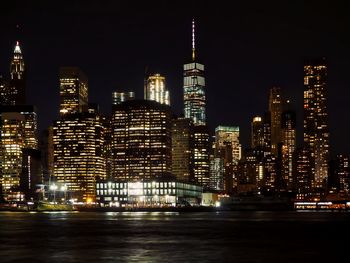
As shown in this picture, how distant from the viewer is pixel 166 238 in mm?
87312

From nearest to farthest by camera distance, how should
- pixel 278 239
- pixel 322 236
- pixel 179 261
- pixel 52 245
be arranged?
pixel 179 261
pixel 52 245
pixel 278 239
pixel 322 236

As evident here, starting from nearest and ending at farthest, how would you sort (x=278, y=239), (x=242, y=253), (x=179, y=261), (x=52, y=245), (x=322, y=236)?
(x=179, y=261) → (x=242, y=253) → (x=52, y=245) → (x=278, y=239) → (x=322, y=236)

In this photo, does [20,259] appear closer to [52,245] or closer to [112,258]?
[112,258]

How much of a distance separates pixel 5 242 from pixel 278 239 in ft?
110

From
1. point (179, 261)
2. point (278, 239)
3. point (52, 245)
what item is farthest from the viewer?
point (278, 239)

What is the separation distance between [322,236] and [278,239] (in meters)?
9.82

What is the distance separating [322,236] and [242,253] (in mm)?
28220

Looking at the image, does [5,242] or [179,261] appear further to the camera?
[5,242]

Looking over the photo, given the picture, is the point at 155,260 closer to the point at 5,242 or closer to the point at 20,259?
the point at 20,259

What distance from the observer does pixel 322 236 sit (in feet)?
302

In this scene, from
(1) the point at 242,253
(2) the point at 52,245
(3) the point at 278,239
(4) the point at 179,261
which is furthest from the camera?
(3) the point at 278,239

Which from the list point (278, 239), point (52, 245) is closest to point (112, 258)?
point (52, 245)

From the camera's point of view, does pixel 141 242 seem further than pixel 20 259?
Yes

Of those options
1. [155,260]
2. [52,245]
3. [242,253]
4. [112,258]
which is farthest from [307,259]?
[52,245]
